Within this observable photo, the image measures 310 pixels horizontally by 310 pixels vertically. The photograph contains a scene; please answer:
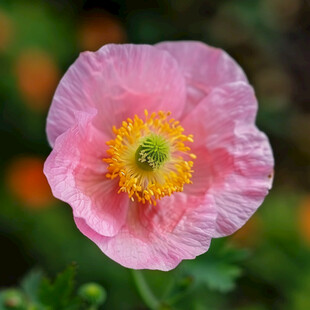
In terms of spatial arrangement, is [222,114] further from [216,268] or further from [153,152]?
[216,268]

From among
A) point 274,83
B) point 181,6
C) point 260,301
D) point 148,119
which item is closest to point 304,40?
point 274,83

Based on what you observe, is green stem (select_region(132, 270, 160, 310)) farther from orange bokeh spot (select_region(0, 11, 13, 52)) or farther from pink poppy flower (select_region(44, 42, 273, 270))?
orange bokeh spot (select_region(0, 11, 13, 52))

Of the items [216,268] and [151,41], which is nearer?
[216,268]

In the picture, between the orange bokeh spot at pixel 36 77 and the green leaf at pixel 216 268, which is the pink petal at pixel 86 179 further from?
the orange bokeh spot at pixel 36 77

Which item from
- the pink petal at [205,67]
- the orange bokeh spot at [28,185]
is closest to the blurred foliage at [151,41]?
the orange bokeh spot at [28,185]

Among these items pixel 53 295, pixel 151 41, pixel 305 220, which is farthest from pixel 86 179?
pixel 151 41

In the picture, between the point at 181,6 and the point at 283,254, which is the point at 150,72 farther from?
the point at 181,6

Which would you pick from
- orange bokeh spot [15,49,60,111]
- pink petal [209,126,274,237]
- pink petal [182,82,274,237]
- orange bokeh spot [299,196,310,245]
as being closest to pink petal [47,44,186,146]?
pink petal [182,82,274,237]

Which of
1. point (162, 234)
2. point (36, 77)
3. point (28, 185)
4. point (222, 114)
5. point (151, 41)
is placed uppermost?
point (222, 114)
